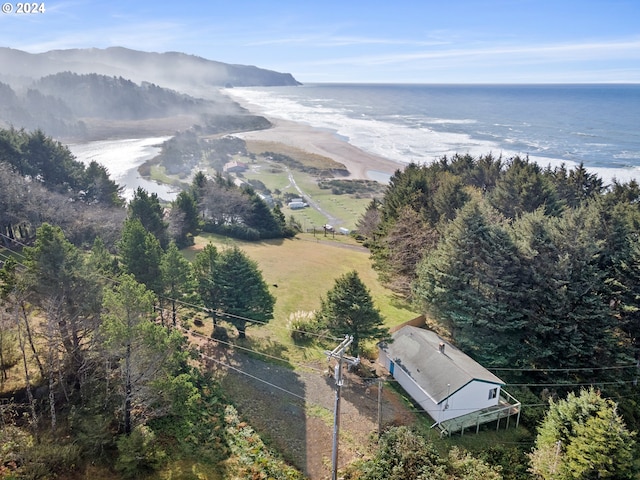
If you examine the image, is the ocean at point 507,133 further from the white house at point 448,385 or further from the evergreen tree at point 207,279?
the evergreen tree at point 207,279

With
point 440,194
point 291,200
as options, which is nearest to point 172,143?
point 291,200

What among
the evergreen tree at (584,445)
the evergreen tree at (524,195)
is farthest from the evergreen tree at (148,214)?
the evergreen tree at (584,445)

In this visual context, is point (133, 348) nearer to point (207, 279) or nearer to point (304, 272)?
point (207, 279)

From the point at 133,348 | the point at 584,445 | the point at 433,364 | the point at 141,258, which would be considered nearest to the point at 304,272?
the point at 141,258

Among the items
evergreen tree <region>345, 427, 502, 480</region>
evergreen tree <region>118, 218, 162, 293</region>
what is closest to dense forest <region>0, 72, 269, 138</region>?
evergreen tree <region>118, 218, 162, 293</region>

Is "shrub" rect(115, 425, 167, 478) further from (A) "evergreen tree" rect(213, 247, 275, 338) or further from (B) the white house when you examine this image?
(B) the white house
